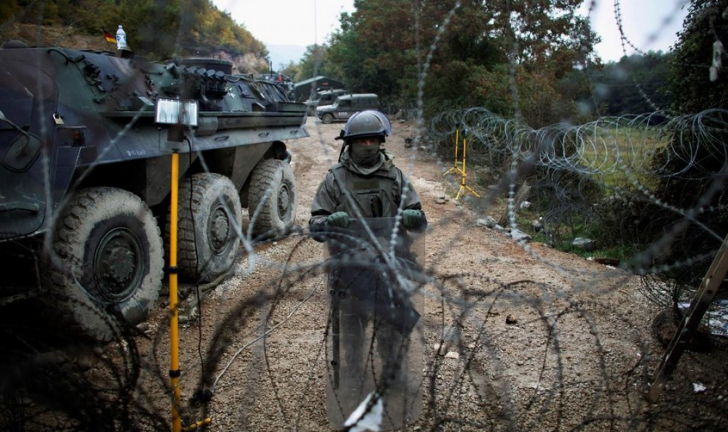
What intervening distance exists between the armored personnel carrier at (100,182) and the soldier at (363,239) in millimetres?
470

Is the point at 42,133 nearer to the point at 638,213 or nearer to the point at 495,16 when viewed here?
the point at 638,213

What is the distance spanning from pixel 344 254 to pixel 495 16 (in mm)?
7547

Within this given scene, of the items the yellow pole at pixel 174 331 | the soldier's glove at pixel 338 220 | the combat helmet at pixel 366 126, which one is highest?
the combat helmet at pixel 366 126

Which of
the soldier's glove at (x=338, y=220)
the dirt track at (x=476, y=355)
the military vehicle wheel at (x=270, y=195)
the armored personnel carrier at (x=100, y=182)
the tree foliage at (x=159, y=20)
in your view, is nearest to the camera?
the dirt track at (x=476, y=355)

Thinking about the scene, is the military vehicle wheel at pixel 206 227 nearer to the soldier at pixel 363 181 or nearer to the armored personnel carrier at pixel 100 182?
the armored personnel carrier at pixel 100 182

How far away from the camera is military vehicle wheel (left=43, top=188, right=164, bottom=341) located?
393cm

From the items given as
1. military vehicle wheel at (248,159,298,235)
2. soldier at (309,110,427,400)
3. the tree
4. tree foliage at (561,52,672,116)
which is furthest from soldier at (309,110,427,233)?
military vehicle wheel at (248,159,298,235)

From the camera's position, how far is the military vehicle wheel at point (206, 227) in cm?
546

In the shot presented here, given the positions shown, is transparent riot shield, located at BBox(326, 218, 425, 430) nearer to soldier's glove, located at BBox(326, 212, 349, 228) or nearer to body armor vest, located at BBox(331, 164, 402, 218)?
soldier's glove, located at BBox(326, 212, 349, 228)

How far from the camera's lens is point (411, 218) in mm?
3039

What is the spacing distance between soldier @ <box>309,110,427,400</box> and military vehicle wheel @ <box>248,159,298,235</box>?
3895mm

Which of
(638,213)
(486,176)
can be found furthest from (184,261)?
(486,176)

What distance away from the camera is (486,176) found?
43.4 feet

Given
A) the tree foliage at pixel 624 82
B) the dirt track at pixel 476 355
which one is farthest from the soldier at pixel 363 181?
the tree foliage at pixel 624 82
